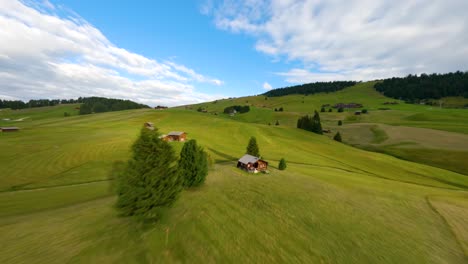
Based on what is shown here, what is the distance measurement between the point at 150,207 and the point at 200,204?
20.5ft

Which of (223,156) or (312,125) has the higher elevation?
(312,125)

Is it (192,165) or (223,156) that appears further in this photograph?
(223,156)

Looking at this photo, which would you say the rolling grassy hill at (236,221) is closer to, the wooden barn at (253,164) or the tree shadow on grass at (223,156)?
the wooden barn at (253,164)

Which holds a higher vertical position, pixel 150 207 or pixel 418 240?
pixel 150 207

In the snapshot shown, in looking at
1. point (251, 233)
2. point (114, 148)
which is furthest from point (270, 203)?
point (114, 148)

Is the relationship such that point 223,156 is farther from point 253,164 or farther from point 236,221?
point 236,221

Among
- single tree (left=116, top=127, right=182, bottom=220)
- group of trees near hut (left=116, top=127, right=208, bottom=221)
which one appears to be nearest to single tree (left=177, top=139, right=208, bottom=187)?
group of trees near hut (left=116, top=127, right=208, bottom=221)

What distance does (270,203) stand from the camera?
74.6ft

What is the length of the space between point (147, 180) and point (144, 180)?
1.11ft

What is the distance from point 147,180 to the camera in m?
15.8

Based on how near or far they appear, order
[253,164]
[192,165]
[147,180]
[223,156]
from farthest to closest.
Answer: [223,156] → [253,164] → [192,165] → [147,180]

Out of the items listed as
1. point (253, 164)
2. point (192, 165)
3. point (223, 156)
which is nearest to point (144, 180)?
point (192, 165)

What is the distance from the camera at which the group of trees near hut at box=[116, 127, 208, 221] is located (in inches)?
614

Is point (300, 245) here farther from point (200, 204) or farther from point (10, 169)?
point (10, 169)
